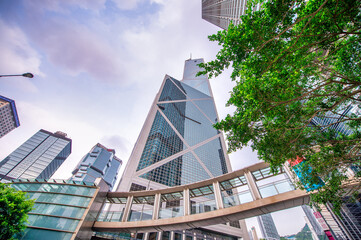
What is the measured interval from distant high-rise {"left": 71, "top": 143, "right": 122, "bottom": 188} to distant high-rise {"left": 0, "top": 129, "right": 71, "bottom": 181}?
18775mm

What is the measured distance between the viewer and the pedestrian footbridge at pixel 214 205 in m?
9.62

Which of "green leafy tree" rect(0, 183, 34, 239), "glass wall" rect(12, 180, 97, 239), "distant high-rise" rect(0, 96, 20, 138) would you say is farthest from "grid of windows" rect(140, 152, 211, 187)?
"distant high-rise" rect(0, 96, 20, 138)

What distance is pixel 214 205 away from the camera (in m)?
11.1

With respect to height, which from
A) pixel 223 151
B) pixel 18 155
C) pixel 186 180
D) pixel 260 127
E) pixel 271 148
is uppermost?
pixel 18 155

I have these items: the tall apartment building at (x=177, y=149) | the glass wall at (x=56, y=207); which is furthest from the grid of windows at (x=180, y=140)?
the glass wall at (x=56, y=207)

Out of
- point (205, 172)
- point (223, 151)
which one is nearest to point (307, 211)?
point (223, 151)

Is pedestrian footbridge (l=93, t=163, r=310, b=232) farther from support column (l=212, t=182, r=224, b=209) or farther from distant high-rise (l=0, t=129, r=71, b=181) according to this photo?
distant high-rise (l=0, t=129, r=71, b=181)

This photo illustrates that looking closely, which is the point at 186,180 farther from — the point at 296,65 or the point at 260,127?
the point at 296,65

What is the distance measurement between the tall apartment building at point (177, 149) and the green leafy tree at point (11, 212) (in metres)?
20.7

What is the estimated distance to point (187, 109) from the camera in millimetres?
72875

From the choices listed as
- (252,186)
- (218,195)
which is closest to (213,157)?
(218,195)

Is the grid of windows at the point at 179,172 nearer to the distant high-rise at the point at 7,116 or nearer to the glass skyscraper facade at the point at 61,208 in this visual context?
the glass skyscraper facade at the point at 61,208

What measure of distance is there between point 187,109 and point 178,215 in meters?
62.8

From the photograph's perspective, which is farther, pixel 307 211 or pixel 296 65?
pixel 307 211
